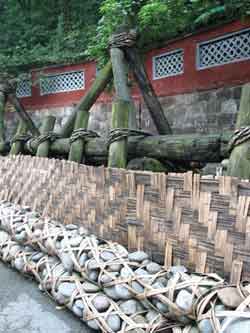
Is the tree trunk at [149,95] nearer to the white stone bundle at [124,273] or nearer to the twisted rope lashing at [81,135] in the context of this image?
the twisted rope lashing at [81,135]

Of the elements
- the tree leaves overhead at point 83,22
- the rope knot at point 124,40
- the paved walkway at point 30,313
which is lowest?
the paved walkway at point 30,313

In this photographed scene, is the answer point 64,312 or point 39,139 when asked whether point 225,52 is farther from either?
point 64,312

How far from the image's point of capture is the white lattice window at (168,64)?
495 cm

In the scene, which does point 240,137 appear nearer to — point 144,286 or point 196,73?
point 144,286

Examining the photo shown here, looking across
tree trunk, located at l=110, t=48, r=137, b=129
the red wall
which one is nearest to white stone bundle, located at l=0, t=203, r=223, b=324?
tree trunk, located at l=110, t=48, r=137, b=129

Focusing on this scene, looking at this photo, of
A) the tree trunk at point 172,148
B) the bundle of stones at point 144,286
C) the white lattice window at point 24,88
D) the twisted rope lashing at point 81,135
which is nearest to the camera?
the bundle of stones at point 144,286

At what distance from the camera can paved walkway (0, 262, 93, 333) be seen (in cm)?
211

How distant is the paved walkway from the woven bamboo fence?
0.58 meters

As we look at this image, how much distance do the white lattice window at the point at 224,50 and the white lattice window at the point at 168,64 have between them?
1.09 feet

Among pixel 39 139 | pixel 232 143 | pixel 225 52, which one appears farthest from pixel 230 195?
pixel 225 52

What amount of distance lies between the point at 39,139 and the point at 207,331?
3.04 m

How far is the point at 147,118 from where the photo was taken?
5.50 m

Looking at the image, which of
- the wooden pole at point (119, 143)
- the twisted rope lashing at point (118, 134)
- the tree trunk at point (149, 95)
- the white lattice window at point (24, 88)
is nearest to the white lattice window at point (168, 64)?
the tree trunk at point (149, 95)

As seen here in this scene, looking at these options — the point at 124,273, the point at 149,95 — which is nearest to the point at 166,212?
the point at 124,273
